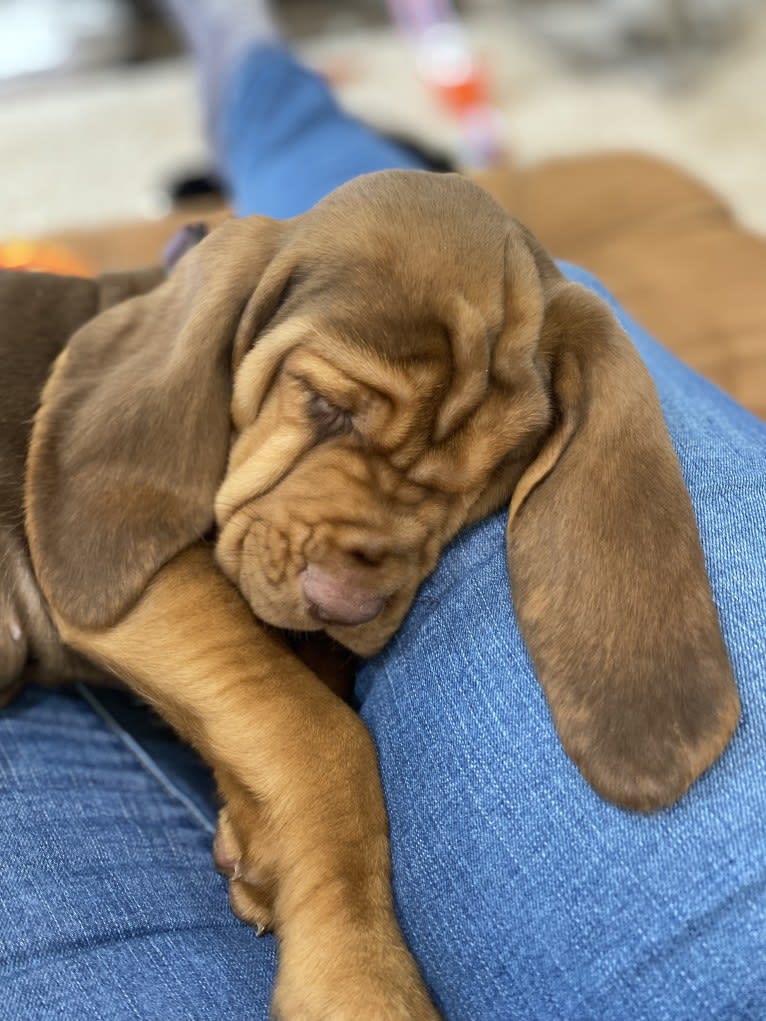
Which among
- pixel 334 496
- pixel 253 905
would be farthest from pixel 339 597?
pixel 253 905

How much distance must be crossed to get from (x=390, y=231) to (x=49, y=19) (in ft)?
24.8

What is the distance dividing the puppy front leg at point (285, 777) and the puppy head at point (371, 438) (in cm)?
6

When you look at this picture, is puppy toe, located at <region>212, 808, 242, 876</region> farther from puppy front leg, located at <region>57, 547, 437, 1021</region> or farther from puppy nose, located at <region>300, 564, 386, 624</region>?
puppy nose, located at <region>300, 564, 386, 624</region>

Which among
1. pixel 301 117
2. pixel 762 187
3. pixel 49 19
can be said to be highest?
pixel 301 117

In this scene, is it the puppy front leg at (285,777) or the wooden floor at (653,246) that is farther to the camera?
the wooden floor at (653,246)

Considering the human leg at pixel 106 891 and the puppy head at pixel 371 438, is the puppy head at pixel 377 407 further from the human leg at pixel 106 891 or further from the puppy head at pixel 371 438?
the human leg at pixel 106 891

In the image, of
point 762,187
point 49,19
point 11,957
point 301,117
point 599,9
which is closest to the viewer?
point 11,957

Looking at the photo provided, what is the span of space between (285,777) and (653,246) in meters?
2.54

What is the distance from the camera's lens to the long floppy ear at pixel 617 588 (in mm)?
1320

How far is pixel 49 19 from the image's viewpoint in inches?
309

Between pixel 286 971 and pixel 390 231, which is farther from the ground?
pixel 390 231

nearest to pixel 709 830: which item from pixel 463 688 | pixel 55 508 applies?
pixel 463 688

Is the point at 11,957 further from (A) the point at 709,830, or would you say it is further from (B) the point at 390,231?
(B) the point at 390,231

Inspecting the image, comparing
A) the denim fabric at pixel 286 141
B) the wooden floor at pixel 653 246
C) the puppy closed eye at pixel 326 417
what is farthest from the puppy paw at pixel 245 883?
the wooden floor at pixel 653 246
